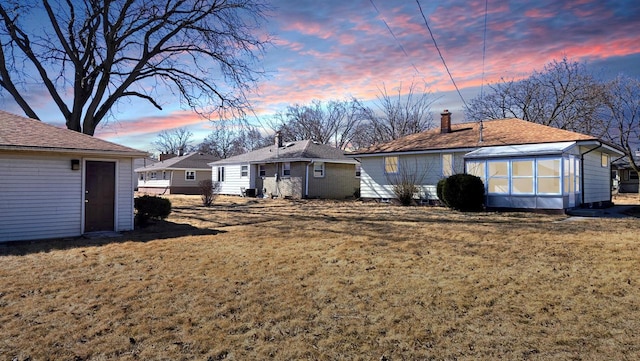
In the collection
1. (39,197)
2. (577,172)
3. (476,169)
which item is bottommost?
(39,197)

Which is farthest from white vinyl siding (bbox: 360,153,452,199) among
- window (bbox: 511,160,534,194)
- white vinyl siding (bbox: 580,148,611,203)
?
white vinyl siding (bbox: 580,148,611,203)

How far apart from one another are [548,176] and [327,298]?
1260 cm

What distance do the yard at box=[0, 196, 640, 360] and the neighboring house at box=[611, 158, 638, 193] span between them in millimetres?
38838

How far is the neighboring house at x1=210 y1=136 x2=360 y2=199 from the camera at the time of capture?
995 inches

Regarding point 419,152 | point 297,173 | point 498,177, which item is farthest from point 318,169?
point 498,177

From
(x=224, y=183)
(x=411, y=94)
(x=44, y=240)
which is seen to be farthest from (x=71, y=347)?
(x=411, y=94)

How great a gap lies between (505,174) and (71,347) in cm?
1540

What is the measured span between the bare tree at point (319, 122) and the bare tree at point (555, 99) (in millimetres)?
15882

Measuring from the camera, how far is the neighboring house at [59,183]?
9602mm

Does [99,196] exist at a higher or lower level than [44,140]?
lower

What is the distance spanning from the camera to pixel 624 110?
1291 inches

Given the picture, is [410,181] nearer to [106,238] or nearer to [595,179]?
[595,179]

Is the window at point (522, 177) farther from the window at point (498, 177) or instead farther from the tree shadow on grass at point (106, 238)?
the tree shadow on grass at point (106, 238)

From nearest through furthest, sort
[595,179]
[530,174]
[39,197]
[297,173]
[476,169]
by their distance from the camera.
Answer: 1. [39,197]
2. [530,174]
3. [476,169]
4. [595,179]
5. [297,173]
